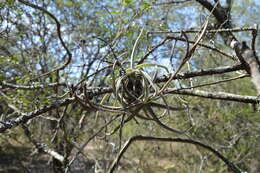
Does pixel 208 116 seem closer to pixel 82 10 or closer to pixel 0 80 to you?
pixel 82 10

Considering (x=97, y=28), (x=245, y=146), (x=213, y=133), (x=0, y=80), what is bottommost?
(x=245, y=146)

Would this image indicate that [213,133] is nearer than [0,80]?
No

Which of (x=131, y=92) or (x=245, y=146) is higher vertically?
(x=131, y=92)

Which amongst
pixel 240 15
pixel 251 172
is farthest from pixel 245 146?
pixel 240 15

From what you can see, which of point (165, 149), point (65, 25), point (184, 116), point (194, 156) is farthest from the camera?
point (165, 149)

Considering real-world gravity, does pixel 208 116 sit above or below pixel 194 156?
above

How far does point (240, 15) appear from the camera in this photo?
5488mm

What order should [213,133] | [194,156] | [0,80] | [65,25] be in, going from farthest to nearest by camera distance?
[194,156] → [213,133] → [65,25] → [0,80]

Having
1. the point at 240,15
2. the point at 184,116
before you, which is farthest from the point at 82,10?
the point at 240,15

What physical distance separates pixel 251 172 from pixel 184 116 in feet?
6.95

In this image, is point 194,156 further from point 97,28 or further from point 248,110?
point 97,28

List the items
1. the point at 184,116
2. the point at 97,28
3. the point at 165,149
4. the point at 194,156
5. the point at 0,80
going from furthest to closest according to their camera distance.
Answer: the point at 165,149 → the point at 194,156 → the point at 184,116 → the point at 97,28 → the point at 0,80

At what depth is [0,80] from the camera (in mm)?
1728

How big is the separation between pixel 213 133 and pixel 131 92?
4.46 meters
